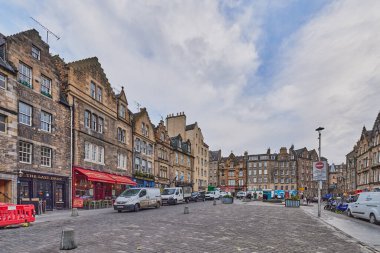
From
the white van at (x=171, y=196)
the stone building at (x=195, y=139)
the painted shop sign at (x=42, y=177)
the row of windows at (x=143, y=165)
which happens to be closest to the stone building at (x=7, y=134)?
the painted shop sign at (x=42, y=177)

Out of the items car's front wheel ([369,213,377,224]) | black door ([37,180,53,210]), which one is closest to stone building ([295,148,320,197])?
car's front wheel ([369,213,377,224])

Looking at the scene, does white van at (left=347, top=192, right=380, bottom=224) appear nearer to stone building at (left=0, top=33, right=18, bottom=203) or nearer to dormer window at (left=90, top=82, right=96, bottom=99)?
stone building at (left=0, top=33, right=18, bottom=203)

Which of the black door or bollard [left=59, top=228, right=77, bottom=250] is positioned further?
the black door

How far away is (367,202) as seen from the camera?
63.3 ft

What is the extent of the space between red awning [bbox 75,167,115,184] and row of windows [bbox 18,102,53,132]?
458 centimetres

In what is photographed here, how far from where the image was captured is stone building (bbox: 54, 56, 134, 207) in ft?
87.7

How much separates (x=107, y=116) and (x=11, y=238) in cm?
2242

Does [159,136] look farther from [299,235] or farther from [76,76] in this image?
[299,235]

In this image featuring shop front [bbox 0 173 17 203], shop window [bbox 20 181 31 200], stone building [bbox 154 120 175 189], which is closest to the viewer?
shop front [bbox 0 173 17 203]

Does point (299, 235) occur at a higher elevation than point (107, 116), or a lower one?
lower

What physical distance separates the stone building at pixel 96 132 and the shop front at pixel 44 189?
1070mm

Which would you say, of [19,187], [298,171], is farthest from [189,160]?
[298,171]

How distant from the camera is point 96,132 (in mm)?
29891

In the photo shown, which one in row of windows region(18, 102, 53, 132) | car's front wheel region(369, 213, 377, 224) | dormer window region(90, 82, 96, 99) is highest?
dormer window region(90, 82, 96, 99)
